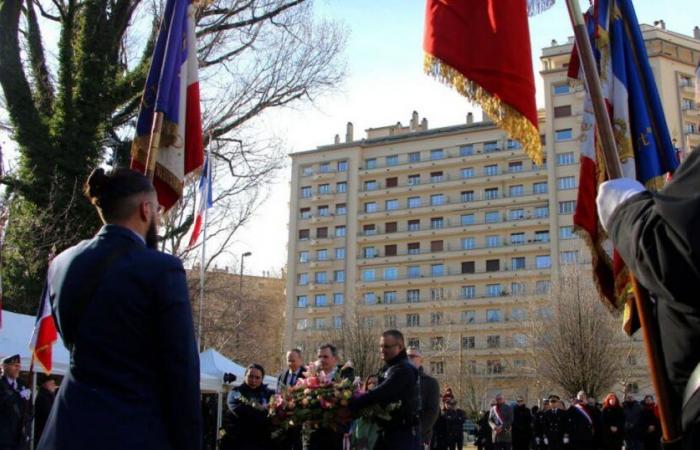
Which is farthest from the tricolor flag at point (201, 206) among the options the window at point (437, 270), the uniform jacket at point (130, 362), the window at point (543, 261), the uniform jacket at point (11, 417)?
the window at point (437, 270)

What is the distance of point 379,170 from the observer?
8269cm

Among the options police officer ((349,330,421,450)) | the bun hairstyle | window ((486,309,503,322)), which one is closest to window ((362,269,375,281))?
window ((486,309,503,322))

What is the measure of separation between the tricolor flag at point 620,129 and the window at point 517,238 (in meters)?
70.5

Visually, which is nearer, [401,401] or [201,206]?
[401,401]

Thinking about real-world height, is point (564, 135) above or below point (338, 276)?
above

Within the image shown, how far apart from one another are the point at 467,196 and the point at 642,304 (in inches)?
2988

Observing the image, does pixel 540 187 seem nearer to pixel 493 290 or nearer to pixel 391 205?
pixel 493 290

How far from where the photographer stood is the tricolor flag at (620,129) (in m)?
5.30

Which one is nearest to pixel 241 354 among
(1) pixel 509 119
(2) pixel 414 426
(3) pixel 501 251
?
(3) pixel 501 251

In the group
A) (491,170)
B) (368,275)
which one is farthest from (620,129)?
(368,275)

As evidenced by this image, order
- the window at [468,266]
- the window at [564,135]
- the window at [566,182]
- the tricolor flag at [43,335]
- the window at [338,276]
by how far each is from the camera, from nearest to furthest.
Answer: the tricolor flag at [43,335] < the window at [564,135] < the window at [566,182] < the window at [468,266] < the window at [338,276]

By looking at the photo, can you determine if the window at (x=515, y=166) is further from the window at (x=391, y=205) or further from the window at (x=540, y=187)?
the window at (x=391, y=205)

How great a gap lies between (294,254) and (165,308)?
82726 mm

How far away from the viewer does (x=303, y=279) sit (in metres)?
85.2
